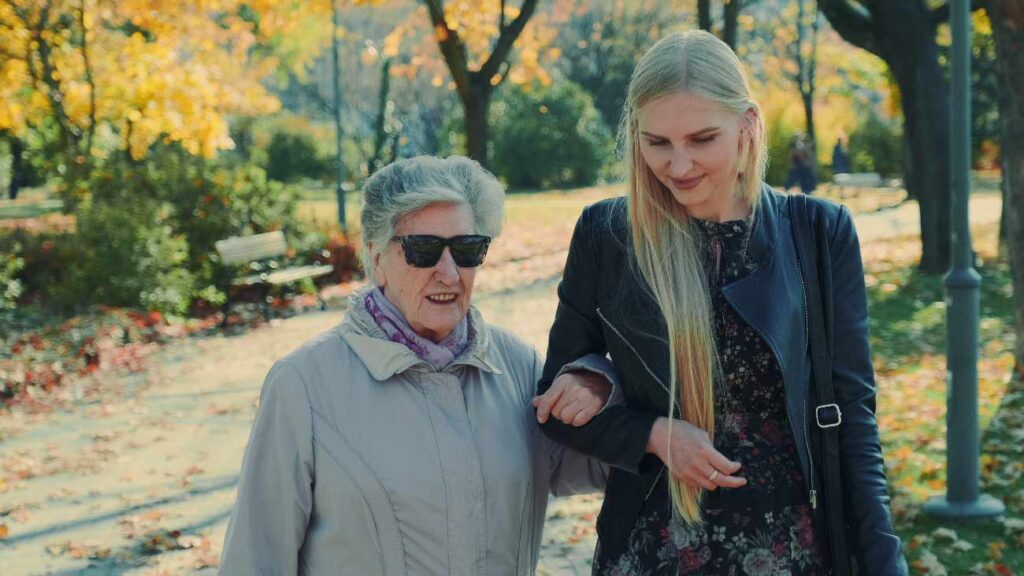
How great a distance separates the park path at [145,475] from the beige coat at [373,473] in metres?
3.19

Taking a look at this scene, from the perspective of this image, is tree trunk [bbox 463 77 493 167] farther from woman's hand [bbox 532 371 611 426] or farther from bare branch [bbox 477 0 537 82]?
woman's hand [bbox 532 371 611 426]

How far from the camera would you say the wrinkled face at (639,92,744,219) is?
7.86 feet

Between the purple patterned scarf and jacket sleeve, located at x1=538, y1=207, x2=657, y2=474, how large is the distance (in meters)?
0.22

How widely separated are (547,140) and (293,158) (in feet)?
28.1

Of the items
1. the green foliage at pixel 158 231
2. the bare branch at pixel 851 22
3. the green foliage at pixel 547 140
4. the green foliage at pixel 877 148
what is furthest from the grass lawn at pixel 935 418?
the green foliage at pixel 547 140

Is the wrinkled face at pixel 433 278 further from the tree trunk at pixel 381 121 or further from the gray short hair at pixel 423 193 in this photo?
the tree trunk at pixel 381 121

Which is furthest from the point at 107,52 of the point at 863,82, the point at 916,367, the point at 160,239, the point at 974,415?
the point at 863,82

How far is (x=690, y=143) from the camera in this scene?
95.0 inches

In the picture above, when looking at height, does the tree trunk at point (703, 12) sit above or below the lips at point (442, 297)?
above

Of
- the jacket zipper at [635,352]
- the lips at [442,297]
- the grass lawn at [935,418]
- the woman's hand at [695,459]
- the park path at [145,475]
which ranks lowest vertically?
the park path at [145,475]

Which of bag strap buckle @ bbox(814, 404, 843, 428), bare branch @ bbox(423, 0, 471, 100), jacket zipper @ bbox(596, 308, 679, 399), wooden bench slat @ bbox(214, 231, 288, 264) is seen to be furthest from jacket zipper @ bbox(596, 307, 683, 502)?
bare branch @ bbox(423, 0, 471, 100)

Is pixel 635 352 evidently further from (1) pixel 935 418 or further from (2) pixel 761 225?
(1) pixel 935 418

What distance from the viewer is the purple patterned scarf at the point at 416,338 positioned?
2719mm

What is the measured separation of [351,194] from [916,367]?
24.4 meters
